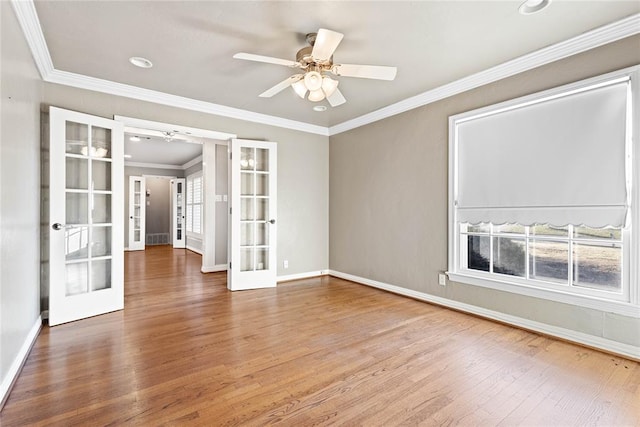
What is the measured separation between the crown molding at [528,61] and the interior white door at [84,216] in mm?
3476

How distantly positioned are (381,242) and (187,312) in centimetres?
266

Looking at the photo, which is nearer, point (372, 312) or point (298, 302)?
point (372, 312)

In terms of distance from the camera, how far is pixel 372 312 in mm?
3379

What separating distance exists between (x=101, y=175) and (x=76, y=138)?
0.43 metres

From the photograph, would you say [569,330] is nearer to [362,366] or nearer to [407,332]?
[407,332]

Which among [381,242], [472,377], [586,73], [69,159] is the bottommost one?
[472,377]

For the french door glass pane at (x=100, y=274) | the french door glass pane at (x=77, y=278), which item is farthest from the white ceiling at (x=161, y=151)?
the french door glass pane at (x=77, y=278)

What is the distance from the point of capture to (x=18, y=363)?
209cm

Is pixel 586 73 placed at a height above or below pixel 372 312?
above

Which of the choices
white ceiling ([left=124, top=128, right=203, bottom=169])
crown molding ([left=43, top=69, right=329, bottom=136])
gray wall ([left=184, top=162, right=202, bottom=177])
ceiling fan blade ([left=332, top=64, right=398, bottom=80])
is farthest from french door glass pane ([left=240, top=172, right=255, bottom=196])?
→ gray wall ([left=184, top=162, right=202, bottom=177])

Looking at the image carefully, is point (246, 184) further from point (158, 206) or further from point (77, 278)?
point (158, 206)

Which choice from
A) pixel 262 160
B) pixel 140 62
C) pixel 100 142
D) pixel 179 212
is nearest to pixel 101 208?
pixel 100 142

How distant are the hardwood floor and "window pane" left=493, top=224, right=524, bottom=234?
95 centimetres

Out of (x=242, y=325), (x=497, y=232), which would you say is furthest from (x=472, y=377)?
(x=242, y=325)
